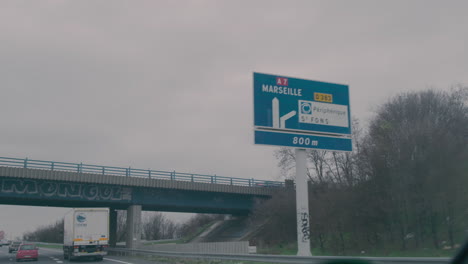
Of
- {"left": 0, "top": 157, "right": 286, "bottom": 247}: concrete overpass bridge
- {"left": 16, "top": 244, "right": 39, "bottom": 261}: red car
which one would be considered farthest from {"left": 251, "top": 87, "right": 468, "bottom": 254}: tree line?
{"left": 16, "top": 244, "right": 39, "bottom": 261}: red car

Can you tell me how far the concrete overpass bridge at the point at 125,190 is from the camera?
1661 inches

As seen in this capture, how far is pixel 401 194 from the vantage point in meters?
34.9

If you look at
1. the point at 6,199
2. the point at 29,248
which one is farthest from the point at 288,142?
the point at 6,199

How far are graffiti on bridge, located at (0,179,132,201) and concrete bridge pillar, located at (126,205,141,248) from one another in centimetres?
142

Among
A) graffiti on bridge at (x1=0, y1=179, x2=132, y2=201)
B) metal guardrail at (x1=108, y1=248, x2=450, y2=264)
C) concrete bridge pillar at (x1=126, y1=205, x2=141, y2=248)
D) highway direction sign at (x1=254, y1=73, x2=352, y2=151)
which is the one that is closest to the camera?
metal guardrail at (x1=108, y1=248, x2=450, y2=264)

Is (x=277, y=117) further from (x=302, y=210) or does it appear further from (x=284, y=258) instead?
(x=284, y=258)

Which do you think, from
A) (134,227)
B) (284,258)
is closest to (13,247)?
(134,227)

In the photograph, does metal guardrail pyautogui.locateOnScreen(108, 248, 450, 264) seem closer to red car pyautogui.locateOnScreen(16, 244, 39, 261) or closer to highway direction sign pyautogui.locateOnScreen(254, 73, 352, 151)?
highway direction sign pyautogui.locateOnScreen(254, 73, 352, 151)

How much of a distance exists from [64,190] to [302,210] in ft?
90.7

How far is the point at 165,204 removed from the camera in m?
50.5

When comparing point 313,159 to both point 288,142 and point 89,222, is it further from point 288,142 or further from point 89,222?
point 288,142

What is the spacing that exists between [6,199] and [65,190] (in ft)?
18.2

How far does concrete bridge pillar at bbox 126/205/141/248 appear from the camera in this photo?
4738 cm

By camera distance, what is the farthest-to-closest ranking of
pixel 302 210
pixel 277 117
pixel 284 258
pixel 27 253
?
pixel 27 253 → pixel 302 210 → pixel 277 117 → pixel 284 258
